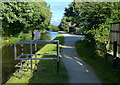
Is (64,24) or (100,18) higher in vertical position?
(64,24)

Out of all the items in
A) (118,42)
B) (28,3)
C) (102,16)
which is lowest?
(118,42)

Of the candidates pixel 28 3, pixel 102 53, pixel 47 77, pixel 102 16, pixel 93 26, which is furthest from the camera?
pixel 28 3

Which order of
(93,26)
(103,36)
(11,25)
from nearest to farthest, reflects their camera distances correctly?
(103,36) → (93,26) → (11,25)

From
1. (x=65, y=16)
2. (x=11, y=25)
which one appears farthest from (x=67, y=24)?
(x=11, y=25)

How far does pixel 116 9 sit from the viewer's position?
1074 centimetres

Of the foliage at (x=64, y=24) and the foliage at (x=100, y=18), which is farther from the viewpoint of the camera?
the foliage at (x=64, y=24)

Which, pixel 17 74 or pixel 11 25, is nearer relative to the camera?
pixel 17 74

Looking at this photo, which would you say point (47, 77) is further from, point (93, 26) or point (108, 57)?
point (93, 26)

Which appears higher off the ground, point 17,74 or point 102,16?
point 102,16

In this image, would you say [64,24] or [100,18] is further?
[64,24]

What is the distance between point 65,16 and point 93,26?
5304 cm

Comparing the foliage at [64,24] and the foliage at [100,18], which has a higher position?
the foliage at [64,24]

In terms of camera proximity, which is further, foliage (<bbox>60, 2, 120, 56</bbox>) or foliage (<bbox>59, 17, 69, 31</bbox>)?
foliage (<bbox>59, 17, 69, 31</bbox>)

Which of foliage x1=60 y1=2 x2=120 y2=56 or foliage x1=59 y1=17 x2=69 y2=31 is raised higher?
foliage x1=59 y1=17 x2=69 y2=31
